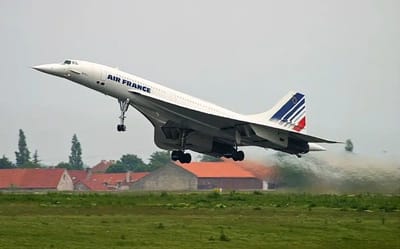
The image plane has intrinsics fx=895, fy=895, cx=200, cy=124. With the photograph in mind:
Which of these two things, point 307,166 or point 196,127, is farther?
point 196,127

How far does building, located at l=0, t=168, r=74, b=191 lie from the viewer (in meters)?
54.1

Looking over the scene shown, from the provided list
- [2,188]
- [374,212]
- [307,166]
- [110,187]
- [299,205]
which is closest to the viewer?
[374,212]

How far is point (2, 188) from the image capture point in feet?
171

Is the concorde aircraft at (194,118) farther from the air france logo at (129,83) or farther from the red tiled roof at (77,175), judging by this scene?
the red tiled roof at (77,175)

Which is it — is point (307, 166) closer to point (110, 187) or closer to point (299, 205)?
point (299, 205)

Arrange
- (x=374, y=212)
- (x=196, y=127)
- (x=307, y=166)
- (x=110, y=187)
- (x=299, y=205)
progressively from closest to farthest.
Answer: (x=374, y=212), (x=299, y=205), (x=307, y=166), (x=196, y=127), (x=110, y=187)

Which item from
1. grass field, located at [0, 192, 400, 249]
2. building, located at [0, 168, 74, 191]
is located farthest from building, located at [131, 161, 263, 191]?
grass field, located at [0, 192, 400, 249]

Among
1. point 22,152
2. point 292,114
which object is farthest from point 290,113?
point 22,152

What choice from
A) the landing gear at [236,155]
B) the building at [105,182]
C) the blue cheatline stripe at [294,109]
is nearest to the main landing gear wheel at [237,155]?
the landing gear at [236,155]

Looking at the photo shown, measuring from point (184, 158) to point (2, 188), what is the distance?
14415 millimetres

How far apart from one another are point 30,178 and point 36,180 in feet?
2.83

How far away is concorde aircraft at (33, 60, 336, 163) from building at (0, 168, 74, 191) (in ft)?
47.2

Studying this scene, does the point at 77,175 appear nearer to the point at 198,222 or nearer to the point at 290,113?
the point at 290,113

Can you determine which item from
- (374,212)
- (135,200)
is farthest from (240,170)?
(374,212)
